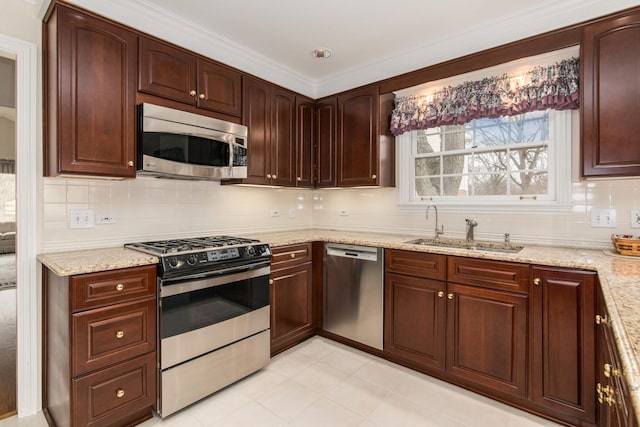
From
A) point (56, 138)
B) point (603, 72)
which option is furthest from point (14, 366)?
point (603, 72)

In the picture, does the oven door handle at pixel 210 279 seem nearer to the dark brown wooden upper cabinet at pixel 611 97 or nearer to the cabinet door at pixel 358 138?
the cabinet door at pixel 358 138

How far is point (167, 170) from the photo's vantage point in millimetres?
2225

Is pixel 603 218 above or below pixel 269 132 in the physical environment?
below

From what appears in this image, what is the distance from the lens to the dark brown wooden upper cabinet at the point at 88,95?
73.2 inches

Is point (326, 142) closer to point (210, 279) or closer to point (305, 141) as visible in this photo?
point (305, 141)

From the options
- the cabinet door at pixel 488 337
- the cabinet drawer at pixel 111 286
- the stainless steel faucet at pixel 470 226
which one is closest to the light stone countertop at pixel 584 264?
the cabinet drawer at pixel 111 286

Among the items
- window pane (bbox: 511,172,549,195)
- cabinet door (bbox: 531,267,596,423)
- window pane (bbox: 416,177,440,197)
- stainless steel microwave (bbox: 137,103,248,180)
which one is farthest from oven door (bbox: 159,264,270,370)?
window pane (bbox: 511,172,549,195)

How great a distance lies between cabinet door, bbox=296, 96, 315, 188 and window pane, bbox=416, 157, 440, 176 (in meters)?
1.05

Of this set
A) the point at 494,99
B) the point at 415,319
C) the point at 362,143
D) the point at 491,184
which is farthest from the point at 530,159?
the point at 415,319

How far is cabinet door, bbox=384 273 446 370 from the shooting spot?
7.76 ft

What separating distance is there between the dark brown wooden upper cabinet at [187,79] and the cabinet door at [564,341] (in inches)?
96.6

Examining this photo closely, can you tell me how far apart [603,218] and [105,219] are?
3.35m

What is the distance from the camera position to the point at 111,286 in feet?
5.72

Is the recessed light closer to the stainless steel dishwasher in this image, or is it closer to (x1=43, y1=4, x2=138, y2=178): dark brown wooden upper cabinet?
(x1=43, y1=4, x2=138, y2=178): dark brown wooden upper cabinet
